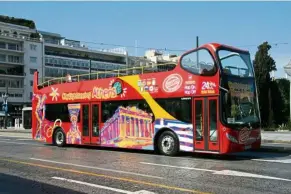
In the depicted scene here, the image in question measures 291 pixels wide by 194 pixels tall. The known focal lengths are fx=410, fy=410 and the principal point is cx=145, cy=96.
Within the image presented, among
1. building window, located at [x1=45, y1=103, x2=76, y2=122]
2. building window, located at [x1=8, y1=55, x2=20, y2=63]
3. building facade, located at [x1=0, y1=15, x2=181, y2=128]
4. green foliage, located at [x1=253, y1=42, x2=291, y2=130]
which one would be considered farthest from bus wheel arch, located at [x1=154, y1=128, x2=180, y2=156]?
building window, located at [x1=8, y1=55, x2=20, y2=63]

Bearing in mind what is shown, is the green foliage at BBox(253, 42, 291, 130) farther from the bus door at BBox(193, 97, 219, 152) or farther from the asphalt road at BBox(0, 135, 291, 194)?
the bus door at BBox(193, 97, 219, 152)

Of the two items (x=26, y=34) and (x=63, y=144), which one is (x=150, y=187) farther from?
(x=26, y=34)

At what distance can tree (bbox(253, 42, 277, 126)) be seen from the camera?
36000mm

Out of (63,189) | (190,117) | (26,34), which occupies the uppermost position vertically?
(26,34)

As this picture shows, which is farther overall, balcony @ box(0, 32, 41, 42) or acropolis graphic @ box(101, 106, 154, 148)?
balcony @ box(0, 32, 41, 42)

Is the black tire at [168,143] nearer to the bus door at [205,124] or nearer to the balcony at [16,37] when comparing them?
the bus door at [205,124]

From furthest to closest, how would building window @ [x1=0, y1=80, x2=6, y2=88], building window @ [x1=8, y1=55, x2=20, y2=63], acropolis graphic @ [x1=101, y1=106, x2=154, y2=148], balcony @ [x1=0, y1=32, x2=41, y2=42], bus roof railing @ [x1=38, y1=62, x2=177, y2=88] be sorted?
building window @ [x1=8, y1=55, x2=20, y2=63] < balcony @ [x1=0, y1=32, x2=41, y2=42] < building window @ [x1=0, y1=80, x2=6, y2=88] < acropolis graphic @ [x1=101, y1=106, x2=154, y2=148] < bus roof railing @ [x1=38, y1=62, x2=177, y2=88]

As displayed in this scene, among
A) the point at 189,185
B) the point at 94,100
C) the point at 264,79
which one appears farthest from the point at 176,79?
the point at 264,79

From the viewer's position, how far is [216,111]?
1373cm

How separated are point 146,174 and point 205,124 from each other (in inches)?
162

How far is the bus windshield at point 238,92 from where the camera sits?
13703mm

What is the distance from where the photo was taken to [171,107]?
1538 centimetres

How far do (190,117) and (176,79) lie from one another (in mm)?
1617

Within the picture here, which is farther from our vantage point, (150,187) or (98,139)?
(98,139)
